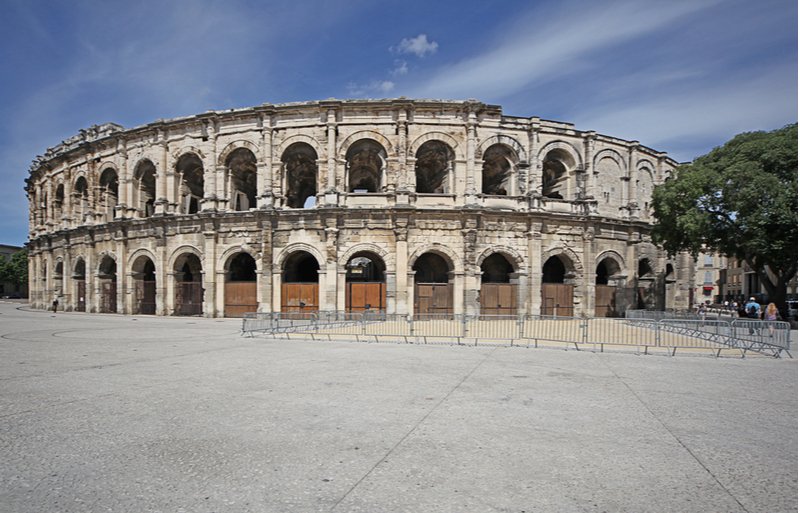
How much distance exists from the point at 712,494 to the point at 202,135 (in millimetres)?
23277

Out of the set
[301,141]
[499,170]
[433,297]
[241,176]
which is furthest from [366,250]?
[241,176]

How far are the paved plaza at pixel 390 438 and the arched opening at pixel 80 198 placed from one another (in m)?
22.3

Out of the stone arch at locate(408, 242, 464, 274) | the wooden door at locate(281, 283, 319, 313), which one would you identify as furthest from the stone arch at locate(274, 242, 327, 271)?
the stone arch at locate(408, 242, 464, 274)

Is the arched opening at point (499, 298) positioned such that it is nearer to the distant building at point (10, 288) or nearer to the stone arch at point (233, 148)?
the stone arch at point (233, 148)

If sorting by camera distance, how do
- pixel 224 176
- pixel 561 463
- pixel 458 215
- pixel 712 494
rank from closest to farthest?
1. pixel 712 494
2. pixel 561 463
3. pixel 458 215
4. pixel 224 176

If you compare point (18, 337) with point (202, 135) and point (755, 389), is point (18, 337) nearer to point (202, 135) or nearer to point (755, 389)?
point (202, 135)

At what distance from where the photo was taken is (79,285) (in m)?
25.0

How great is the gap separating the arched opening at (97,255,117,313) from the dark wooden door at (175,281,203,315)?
510 centimetres

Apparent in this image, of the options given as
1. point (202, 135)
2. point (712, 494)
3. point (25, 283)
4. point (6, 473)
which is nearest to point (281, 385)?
point (6, 473)

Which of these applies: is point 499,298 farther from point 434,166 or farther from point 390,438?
point 390,438

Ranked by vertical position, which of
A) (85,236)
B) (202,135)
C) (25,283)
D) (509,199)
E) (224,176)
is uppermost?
(202,135)

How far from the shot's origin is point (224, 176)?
67.4ft

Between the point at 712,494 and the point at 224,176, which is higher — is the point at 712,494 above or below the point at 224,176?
below

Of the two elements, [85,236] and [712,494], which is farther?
[85,236]
